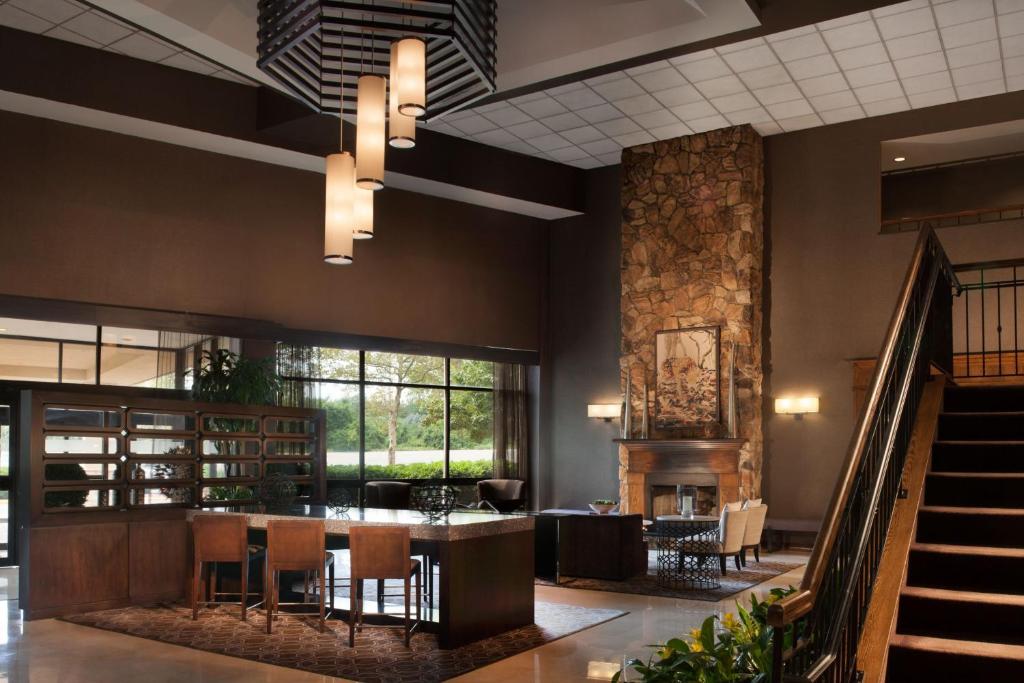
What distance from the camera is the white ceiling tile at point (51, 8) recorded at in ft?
26.6

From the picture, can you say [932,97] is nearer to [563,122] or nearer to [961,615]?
[563,122]

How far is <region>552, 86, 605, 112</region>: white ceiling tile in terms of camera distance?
10943 mm

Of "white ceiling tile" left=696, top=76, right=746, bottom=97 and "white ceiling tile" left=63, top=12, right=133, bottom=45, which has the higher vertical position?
"white ceiling tile" left=696, top=76, right=746, bottom=97

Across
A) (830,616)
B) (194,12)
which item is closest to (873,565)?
(830,616)

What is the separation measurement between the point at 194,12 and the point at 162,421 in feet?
12.6

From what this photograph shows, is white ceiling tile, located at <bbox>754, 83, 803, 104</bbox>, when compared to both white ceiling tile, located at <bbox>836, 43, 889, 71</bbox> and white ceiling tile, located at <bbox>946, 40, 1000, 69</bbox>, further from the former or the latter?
white ceiling tile, located at <bbox>946, 40, 1000, 69</bbox>

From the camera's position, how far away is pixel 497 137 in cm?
1237

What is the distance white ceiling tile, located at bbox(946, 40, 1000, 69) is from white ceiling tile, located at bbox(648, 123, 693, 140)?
10.7ft

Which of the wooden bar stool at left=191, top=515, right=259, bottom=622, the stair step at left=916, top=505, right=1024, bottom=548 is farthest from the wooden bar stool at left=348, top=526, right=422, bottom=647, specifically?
the stair step at left=916, top=505, right=1024, bottom=548

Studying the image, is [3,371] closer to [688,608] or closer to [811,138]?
[688,608]

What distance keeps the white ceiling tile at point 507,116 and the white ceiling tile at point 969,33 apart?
A: 4.73 metres

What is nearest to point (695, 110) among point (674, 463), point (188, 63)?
point (674, 463)

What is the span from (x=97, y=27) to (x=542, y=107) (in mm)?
4995

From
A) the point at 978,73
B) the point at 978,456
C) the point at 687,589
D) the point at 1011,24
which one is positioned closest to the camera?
the point at 978,456
